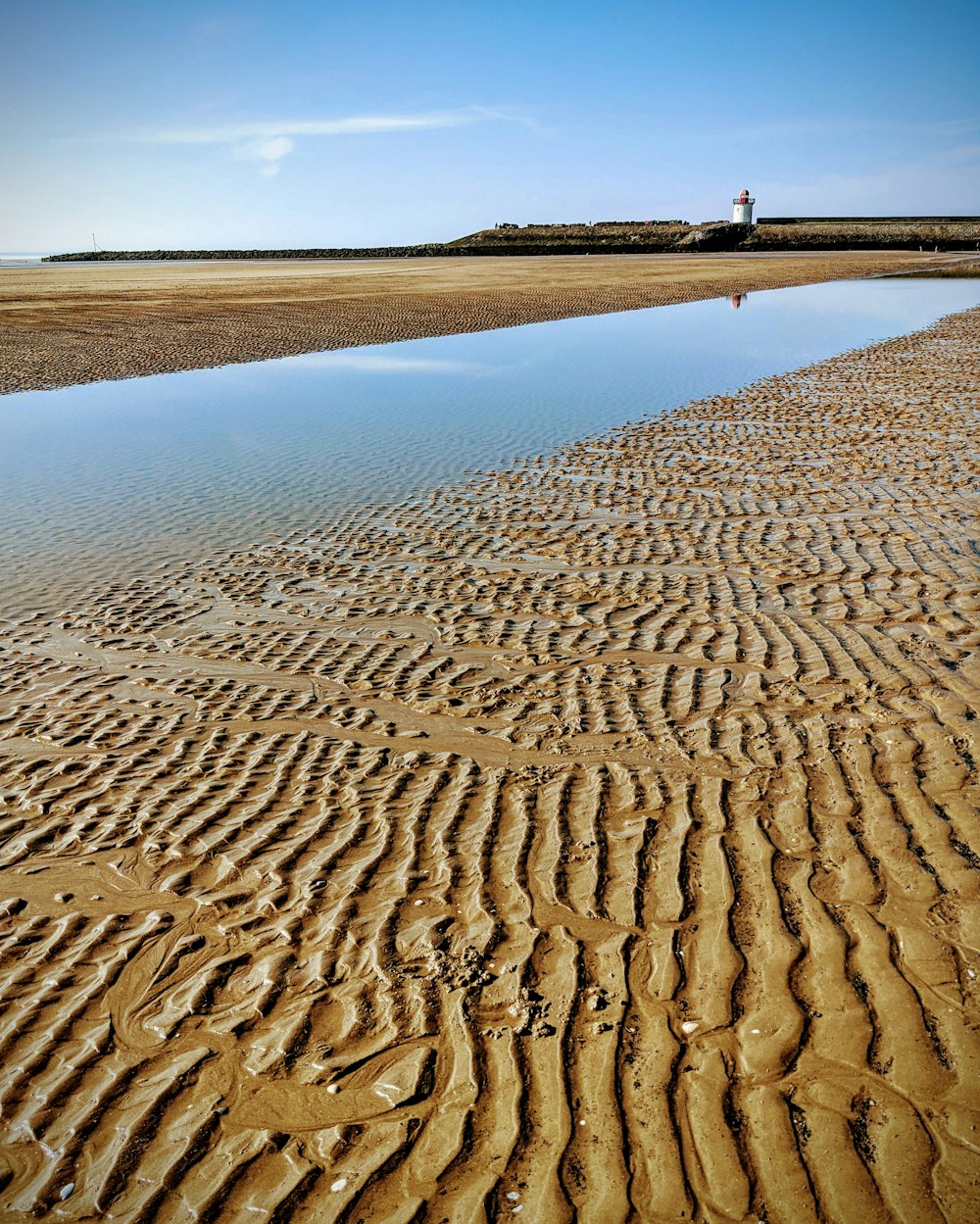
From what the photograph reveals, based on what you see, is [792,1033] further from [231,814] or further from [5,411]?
[5,411]

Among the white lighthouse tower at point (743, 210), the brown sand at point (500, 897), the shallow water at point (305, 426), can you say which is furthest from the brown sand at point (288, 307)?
the white lighthouse tower at point (743, 210)

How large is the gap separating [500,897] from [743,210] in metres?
117

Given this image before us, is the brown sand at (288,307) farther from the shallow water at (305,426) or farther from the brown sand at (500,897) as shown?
the brown sand at (500,897)

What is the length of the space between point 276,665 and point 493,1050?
450 cm

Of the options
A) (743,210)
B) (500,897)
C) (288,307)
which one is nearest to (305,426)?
(500,897)

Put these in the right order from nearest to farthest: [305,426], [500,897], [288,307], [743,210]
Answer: [500,897], [305,426], [288,307], [743,210]

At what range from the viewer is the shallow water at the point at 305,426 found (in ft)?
37.8

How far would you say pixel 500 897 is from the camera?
15.6 ft

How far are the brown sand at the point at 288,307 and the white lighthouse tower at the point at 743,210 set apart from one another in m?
42.8

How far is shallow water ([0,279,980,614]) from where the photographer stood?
11.5 metres

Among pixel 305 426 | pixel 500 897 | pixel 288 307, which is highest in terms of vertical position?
pixel 288 307

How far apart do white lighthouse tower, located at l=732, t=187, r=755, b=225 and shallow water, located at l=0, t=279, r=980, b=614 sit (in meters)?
84.8

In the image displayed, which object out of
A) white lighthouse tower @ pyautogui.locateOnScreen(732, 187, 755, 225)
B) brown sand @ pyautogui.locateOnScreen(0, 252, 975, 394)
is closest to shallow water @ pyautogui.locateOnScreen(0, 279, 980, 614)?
brown sand @ pyautogui.locateOnScreen(0, 252, 975, 394)

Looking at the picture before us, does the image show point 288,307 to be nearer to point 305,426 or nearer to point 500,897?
point 305,426
